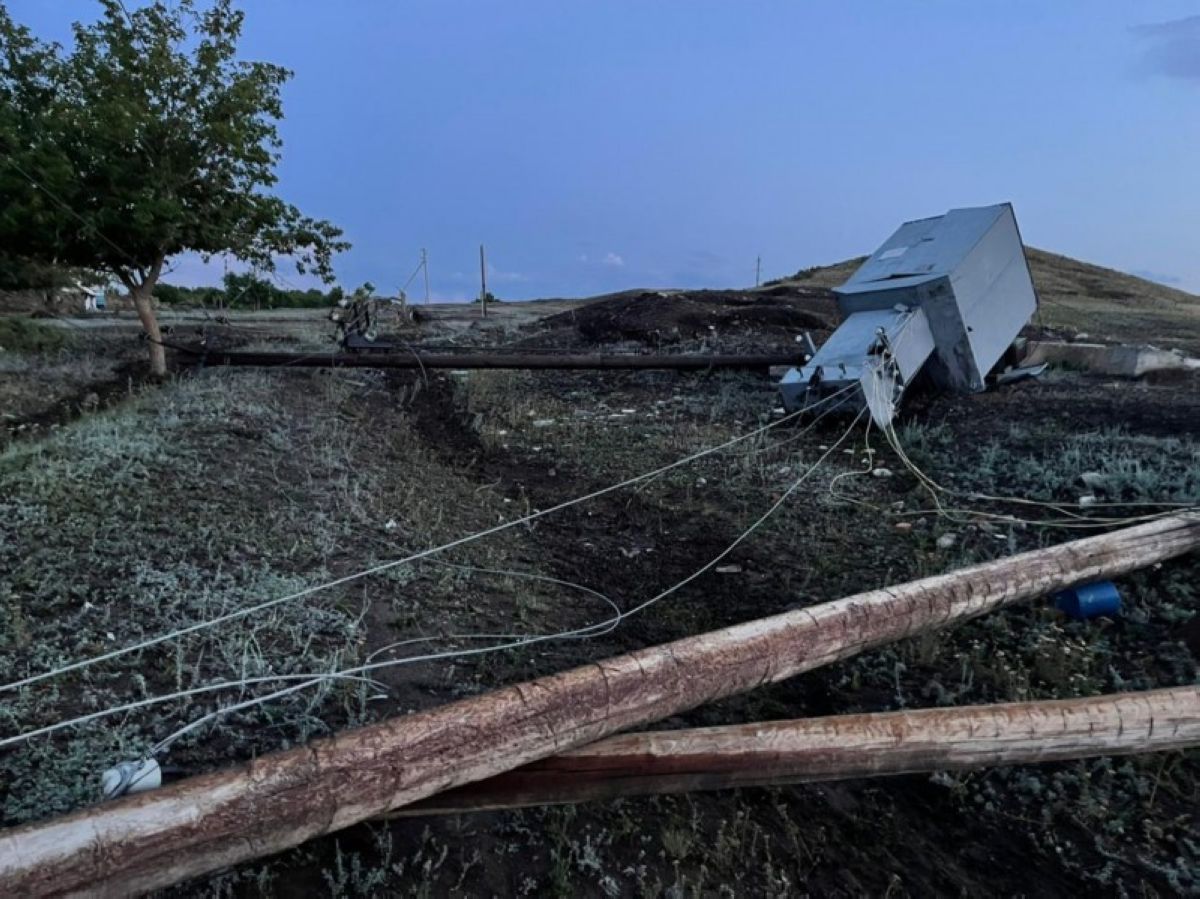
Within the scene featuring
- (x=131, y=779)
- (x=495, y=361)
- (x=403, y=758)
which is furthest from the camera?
(x=495, y=361)

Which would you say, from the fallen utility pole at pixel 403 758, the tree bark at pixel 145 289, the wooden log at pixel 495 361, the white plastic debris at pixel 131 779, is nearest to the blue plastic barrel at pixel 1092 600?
the fallen utility pole at pixel 403 758

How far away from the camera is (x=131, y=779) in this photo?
2.26 metres

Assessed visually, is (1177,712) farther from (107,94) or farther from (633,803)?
(107,94)

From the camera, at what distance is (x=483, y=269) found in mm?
28719

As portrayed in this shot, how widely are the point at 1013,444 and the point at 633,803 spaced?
5090 mm

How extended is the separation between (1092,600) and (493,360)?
7031mm

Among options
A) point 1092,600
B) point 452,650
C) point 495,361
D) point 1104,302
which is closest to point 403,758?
point 452,650

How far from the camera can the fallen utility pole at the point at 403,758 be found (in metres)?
1.82

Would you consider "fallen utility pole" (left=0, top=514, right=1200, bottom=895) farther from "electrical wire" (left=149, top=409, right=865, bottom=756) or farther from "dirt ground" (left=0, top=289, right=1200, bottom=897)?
"electrical wire" (left=149, top=409, right=865, bottom=756)

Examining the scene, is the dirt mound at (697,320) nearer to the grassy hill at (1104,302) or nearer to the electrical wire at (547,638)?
the grassy hill at (1104,302)

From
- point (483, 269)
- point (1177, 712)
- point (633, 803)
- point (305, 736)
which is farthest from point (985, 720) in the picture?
point (483, 269)

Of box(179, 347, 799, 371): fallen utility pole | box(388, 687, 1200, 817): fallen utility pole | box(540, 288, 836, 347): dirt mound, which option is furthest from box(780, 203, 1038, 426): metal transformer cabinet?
box(540, 288, 836, 347): dirt mound

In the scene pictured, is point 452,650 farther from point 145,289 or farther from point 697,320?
point 697,320

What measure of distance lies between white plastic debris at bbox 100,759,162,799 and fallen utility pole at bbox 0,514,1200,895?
0.38 metres
